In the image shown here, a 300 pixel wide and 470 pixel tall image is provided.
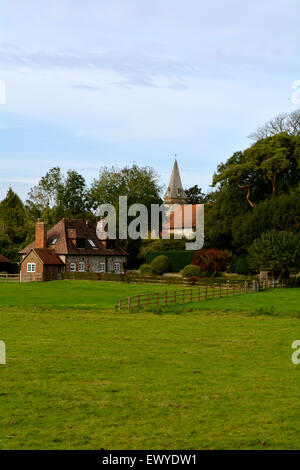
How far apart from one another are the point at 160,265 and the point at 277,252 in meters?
19.0

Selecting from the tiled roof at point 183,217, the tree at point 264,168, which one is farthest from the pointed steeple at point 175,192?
the tree at point 264,168

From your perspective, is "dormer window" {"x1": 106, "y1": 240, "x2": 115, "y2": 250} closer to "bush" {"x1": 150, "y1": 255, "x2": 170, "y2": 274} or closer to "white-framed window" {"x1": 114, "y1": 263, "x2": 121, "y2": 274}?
"white-framed window" {"x1": 114, "y1": 263, "x2": 121, "y2": 274}

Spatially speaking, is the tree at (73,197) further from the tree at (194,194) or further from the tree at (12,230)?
the tree at (194,194)

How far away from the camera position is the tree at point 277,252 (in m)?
55.1

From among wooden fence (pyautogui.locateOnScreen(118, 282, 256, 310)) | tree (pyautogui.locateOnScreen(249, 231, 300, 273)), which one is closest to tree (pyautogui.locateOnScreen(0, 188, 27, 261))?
tree (pyautogui.locateOnScreen(249, 231, 300, 273))

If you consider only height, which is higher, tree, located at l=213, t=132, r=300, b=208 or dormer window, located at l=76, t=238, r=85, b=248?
tree, located at l=213, t=132, r=300, b=208

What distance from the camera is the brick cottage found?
69750mm

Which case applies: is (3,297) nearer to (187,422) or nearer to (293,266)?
(293,266)

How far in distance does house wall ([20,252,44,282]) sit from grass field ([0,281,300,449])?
1363 inches

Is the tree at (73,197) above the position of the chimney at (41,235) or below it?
above

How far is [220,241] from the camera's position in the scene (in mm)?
72688

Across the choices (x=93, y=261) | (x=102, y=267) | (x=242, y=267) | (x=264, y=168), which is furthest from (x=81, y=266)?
(x=264, y=168)
